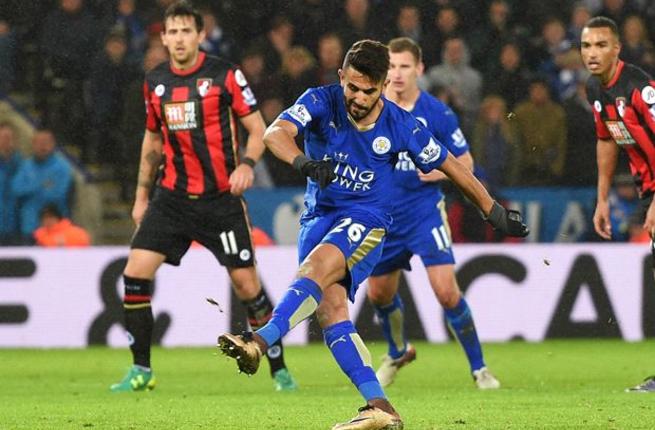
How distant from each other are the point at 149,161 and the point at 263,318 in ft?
4.06

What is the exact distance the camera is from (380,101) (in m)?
6.63

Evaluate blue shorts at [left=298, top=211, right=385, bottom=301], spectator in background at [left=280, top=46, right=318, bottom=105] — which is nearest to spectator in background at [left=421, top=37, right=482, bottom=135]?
spectator in background at [left=280, top=46, right=318, bottom=105]

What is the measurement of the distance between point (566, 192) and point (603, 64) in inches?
199

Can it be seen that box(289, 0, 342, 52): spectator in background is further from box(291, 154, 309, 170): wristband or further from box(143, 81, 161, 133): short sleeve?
box(291, 154, 309, 170): wristband

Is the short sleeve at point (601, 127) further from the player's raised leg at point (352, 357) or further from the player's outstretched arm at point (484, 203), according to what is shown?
the player's raised leg at point (352, 357)

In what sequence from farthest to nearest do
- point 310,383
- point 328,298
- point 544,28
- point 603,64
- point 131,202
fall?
1. point 544,28
2. point 131,202
3. point 310,383
4. point 603,64
5. point 328,298

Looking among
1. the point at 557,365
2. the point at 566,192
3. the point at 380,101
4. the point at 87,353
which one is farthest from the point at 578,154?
the point at 380,101

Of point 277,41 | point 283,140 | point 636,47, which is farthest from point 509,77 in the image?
point 283,140

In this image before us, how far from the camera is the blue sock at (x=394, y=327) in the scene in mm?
9734

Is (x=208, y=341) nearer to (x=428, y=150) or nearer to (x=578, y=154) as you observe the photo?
(x=578, y=154)

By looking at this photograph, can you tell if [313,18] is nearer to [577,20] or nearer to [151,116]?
[577,20]

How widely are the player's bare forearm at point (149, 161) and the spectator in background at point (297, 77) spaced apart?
17.2 feet

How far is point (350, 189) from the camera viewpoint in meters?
6.58

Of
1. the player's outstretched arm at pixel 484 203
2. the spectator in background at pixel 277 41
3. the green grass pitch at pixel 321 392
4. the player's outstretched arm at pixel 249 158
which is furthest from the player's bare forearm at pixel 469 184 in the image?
the spectator in background at pixel 277 41
